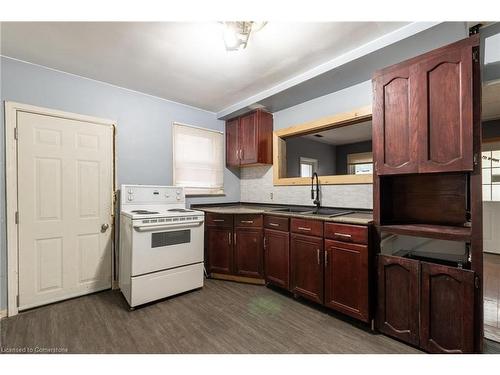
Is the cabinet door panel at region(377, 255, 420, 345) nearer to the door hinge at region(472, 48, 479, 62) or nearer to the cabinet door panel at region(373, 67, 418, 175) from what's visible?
the cabinet door panel at region(373, 67, 418, 175)

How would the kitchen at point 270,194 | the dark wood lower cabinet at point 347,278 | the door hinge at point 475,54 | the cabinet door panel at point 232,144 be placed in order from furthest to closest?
the cabinet door panel at point 232,144 < the dark wood lower cabinet at point 347,278 < the kitchen at point 270,194 < the door hinge at point 475,54

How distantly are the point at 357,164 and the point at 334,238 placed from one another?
1060mm

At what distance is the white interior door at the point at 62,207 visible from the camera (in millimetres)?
2193

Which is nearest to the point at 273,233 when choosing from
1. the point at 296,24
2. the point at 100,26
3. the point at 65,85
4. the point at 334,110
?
the point at 334,110

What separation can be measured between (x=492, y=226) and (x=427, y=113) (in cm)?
398

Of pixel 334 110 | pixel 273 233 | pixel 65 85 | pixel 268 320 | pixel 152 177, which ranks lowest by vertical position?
pixel 268 320

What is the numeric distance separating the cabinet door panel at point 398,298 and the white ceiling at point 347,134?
58.5 inches

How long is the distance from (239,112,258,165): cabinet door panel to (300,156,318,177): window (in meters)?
0.72

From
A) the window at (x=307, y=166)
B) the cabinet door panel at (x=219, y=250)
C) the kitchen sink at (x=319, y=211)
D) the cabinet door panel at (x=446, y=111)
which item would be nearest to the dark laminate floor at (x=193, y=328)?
the cabinet door panel at (x=219, y=250)

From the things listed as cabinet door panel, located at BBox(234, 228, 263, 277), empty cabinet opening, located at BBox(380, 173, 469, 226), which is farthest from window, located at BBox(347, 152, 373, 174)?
cabinet door panel, located at BBox(234, 228, 263, 277)

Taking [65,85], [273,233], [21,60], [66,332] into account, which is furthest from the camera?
[273,233]

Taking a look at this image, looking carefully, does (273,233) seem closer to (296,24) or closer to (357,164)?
(357,164)

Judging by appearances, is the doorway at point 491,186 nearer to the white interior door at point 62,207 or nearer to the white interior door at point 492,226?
the white interior door at point 492,226
